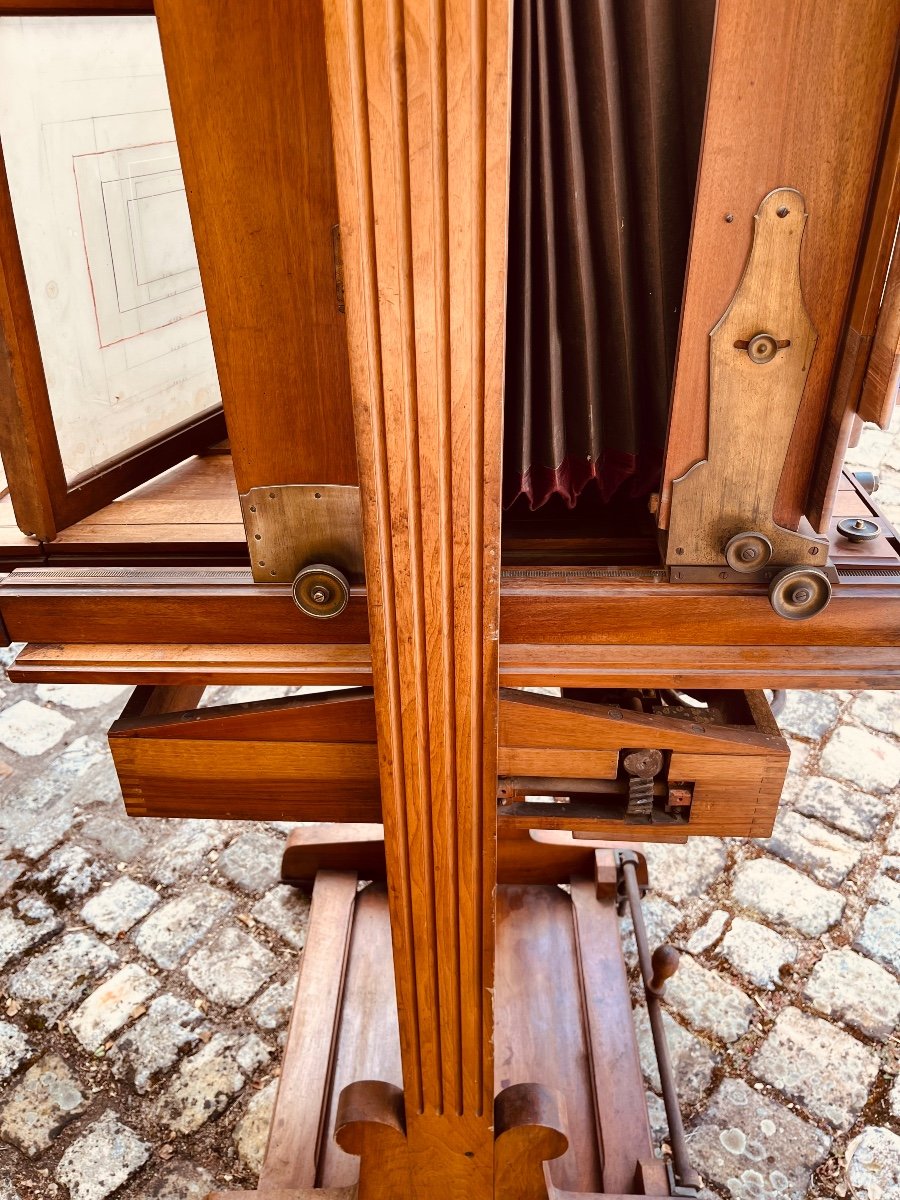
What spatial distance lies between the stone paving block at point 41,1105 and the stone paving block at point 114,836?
Answer: 0.60 metres

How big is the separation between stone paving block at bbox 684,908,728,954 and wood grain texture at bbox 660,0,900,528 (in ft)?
5.51

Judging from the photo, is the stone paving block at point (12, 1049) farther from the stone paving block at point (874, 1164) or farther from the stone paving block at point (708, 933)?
the stone paving block at point (874, 1164)

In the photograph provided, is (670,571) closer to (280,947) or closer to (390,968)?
(390,968)

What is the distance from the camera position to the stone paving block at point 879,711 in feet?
10.1

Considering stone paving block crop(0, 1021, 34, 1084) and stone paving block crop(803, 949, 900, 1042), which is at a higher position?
stone paving block crop(0, 1021, 34, 1084)

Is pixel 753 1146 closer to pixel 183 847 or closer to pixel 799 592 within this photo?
pixel 799 592

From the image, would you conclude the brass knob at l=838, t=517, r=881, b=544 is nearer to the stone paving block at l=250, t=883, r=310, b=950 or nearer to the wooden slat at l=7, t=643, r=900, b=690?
the wooden slat at l=7, t=643, r=900, b=690

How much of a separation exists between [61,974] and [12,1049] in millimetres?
200

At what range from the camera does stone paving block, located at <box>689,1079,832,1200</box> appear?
1.95 metres

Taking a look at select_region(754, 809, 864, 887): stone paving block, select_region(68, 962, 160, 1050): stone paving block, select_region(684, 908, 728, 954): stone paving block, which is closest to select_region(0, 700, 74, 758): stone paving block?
select_region(68, 962, 160, 1050): stone paving block

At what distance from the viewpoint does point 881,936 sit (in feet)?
7.97

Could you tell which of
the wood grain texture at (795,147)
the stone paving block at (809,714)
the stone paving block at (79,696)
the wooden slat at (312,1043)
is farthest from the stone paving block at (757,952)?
the stone paving block at (79,696)

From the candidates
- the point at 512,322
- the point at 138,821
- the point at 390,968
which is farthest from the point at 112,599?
the point at 138,821

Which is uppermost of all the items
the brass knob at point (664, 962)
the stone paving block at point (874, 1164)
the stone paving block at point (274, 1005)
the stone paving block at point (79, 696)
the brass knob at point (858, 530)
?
the brass knob at point (858, 530)
